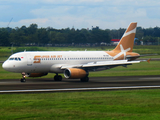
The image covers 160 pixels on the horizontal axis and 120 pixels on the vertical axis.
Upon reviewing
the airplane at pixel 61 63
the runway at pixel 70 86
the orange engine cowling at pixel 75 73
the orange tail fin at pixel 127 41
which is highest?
the orange tail fin at pixel 127 41

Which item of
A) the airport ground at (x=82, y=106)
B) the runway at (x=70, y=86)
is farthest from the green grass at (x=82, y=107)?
the runway at (x=70, y=86)

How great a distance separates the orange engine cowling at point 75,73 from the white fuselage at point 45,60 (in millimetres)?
2807

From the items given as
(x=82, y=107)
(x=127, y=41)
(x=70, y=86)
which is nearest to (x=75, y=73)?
(x=70, y=86)

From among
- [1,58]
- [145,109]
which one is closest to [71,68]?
[145,109]

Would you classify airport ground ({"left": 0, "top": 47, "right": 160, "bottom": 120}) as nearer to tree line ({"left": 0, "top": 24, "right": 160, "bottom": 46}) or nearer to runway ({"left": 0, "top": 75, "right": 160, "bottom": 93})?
runway ({"left": 0, "top": 75, "right": 160, "bottom": 93})

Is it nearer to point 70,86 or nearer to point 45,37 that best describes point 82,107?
point 70,86

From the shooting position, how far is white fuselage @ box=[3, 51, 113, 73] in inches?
1678

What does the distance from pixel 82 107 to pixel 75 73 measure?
20.1 metres

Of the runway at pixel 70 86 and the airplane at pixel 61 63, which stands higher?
the airplane at pixel 61 63

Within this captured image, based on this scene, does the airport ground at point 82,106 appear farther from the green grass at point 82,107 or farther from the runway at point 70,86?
the runway at point 70,86

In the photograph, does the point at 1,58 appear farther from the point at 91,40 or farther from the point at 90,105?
the point at 90,105

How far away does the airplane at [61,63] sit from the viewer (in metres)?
42.6

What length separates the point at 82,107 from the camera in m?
22.1

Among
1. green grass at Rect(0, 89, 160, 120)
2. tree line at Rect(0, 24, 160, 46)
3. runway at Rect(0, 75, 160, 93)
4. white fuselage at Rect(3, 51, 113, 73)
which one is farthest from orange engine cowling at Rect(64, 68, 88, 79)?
tree line at Rect(0, 24, 160, 46)
